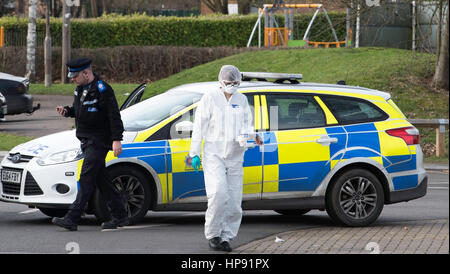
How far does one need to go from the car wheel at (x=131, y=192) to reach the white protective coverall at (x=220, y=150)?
4.36 feet

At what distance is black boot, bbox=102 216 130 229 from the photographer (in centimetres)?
901

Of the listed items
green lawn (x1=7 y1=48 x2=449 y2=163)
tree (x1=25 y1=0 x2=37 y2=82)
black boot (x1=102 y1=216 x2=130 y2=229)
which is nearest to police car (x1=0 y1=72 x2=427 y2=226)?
black boot (x1=102 y1=216 x2=130 y2=229)

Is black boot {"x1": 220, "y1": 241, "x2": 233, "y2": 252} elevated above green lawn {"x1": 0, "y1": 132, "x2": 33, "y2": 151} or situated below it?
above

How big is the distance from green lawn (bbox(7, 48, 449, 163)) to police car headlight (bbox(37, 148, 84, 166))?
12.8m

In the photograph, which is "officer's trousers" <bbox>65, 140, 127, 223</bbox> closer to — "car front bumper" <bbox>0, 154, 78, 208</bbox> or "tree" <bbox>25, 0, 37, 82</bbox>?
"car front bumper" <bbox>0, 154, 78, 208</bbox>

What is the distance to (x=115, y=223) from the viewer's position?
355 inches

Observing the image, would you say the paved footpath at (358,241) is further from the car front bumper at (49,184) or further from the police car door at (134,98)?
the police car door at (134,98)

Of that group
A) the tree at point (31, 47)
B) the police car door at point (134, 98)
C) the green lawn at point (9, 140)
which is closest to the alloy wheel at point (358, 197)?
the police car door at point (134, 98)

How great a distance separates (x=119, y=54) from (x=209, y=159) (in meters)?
26.5

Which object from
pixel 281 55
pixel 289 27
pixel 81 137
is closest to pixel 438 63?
pixel 281 55

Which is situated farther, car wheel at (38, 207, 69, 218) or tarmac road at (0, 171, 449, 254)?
car wheel at (38, 207, 69, 218)

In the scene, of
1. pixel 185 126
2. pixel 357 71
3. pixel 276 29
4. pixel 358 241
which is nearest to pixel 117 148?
pixel 185 126

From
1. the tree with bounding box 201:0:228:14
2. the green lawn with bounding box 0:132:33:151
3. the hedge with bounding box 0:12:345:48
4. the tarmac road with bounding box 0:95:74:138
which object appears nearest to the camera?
the green lawn with bounding box 0:132:33:151

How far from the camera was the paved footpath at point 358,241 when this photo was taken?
790 centimetres
